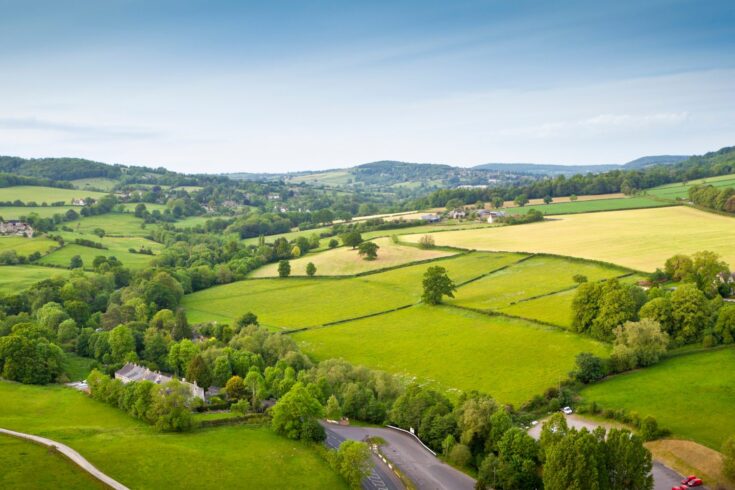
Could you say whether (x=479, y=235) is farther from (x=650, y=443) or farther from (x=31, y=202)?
(x=31, y=202)

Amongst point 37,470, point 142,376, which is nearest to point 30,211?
point 142,376

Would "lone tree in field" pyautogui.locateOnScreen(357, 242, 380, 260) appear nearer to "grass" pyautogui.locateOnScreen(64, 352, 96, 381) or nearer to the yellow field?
the yellow field

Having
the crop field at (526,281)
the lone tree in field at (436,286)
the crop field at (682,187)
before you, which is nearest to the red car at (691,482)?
the crop field at (526,281)

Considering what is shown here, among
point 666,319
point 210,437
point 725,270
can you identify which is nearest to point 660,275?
point 725,270

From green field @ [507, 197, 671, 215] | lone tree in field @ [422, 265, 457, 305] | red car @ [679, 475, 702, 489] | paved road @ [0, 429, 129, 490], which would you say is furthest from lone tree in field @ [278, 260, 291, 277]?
red car @ [679, 475, 702, 489]

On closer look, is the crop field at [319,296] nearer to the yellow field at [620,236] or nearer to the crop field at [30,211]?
the yellow field at [620,236]

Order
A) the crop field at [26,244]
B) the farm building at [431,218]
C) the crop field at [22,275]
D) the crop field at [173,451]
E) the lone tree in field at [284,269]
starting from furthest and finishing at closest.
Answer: the farm building at [431,218] → the crop field at [26,244] → the lone tree in field at [284,269] → the crop field at [22,275] → the crop field at [173,451]
